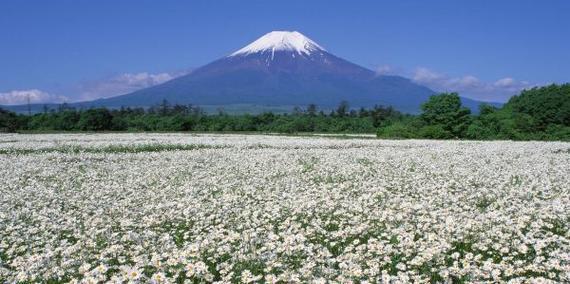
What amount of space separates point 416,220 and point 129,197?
22.4 feet

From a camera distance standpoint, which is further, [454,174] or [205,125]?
[205,125]

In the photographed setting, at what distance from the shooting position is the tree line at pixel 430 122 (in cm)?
5638

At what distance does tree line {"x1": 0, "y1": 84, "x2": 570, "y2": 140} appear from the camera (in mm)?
56378

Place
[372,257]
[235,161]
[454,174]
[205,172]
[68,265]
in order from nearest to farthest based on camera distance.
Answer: [68,265] → [372,257] → [454,174] → [205,172] → [235,161]

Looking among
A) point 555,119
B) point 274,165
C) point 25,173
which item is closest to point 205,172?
point 274,165

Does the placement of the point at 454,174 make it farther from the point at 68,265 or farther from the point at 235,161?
the point at 68,265

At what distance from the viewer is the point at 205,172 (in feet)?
57.6

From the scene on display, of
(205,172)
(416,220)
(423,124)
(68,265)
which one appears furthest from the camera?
(423,124)

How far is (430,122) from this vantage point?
69.2 m

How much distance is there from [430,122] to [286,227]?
64091 mm

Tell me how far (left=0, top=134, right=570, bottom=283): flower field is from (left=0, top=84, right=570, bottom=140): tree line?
39.9 meters

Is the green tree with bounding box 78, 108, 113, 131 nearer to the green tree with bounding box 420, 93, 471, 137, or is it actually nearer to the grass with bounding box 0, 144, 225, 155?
the green tree with bounding box 420, 93, 471, 137

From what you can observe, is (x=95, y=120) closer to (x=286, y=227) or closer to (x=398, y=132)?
(x=398, y=132)

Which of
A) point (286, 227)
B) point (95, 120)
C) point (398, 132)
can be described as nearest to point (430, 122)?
point (398, 132)
